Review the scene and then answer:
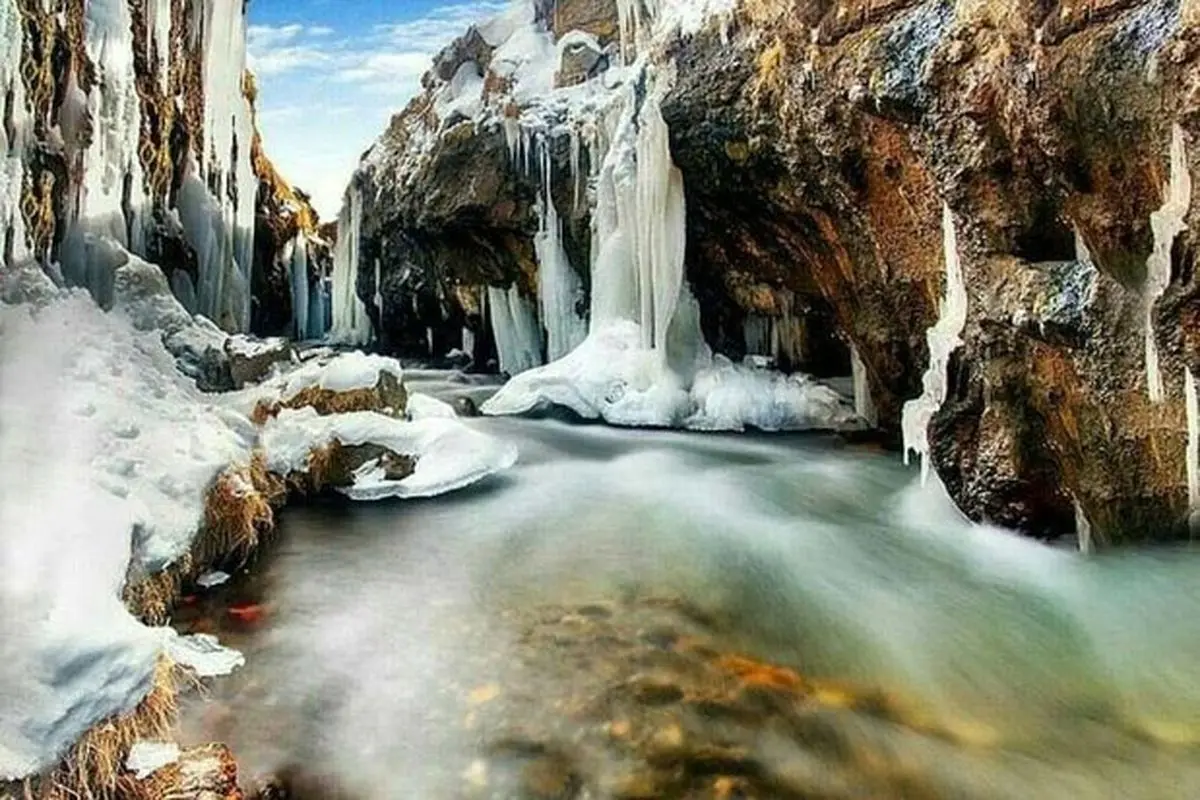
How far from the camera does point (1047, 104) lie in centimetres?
490

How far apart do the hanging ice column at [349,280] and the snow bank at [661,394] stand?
37.9ft

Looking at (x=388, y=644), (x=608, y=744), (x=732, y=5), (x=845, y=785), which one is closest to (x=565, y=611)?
(x=388, y=644)

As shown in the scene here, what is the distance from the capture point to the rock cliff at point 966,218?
15.1ft

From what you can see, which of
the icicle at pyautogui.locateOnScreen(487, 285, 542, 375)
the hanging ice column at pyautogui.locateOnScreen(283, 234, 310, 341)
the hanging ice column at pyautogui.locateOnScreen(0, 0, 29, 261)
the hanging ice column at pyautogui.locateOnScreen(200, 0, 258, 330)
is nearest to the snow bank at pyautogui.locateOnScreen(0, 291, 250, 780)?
the hanging ice column at pyautogui.locateOnScreen(0, 0, 29, 261)

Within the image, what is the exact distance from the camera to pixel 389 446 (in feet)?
25.4

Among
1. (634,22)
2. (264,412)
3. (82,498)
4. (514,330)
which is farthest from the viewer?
(514,330)

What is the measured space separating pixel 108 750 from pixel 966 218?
223 inches

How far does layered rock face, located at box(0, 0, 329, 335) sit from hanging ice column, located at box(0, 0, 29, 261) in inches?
0.5

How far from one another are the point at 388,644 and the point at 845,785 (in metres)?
2.39

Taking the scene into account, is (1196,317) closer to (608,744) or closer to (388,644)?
(608,744)

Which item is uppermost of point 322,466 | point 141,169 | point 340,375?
point 141,169

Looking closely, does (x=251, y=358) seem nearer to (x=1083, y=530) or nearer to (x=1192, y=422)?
(x=1083, y=530)

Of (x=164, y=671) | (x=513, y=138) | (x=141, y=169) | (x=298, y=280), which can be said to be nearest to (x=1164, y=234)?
(x=164, y=671)

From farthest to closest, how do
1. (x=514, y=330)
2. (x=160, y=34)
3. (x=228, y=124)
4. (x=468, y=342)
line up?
(x=468, y=342) < (x=514, y=330) < (x=228, y=124) < (x=160, y=34)
